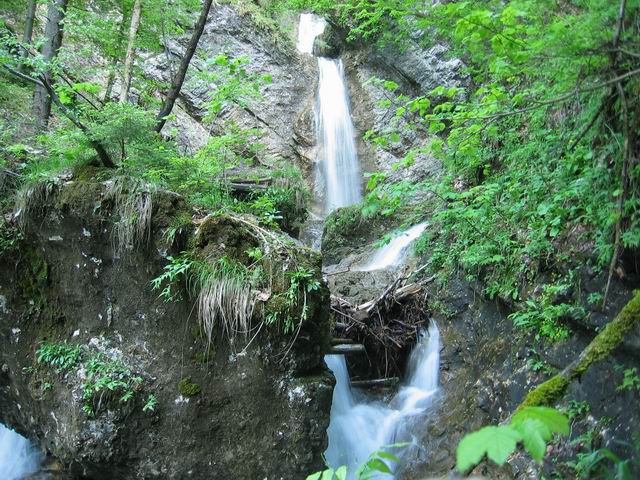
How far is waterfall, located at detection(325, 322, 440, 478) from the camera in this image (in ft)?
19.3

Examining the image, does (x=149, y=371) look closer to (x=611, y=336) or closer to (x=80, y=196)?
(x=80, y=196)

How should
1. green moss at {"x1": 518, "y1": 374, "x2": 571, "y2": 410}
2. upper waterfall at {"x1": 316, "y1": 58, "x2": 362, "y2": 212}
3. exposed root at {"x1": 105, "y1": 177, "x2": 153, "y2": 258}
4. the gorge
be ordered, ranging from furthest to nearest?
upper waterfall at {"x1": 316, "y1": 58, "x2": 362, "y2": 212} < exposed root at {"x1": 105, "y1": 177, "x2": 153, "y2": 258} < the gorge < green moss at {"x1": 518, "y1": 374, "x2": 571, "y2": 410}

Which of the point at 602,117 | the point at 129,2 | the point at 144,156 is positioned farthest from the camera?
the point at 129,2

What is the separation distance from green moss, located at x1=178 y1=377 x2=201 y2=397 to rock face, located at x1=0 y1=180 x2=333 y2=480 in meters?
0.02

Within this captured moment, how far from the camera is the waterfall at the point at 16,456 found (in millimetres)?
5723

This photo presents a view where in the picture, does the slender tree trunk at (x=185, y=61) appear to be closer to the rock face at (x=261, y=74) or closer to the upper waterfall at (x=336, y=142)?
the rock face at (x=261, y=74)

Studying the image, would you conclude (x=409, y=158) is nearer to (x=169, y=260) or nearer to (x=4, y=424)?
(x=169, y=260)

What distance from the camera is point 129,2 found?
7289 millimetres

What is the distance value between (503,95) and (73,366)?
5156 millimetres

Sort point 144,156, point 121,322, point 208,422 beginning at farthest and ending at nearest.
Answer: point 144,156
point 121,322
point 208,422

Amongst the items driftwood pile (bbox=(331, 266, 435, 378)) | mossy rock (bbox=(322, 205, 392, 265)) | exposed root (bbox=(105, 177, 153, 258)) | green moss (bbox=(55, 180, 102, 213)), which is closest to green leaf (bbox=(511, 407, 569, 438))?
exposed root (bbox=(105, 177, 153, 258))

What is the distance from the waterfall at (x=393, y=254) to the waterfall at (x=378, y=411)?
2.67 meters

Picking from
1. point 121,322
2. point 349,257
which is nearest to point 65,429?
point 121,322

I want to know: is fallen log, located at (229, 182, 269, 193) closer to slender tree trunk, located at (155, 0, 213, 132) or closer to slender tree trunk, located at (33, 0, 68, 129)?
slender tree trunk, located at (155, 0, 213, 132)
